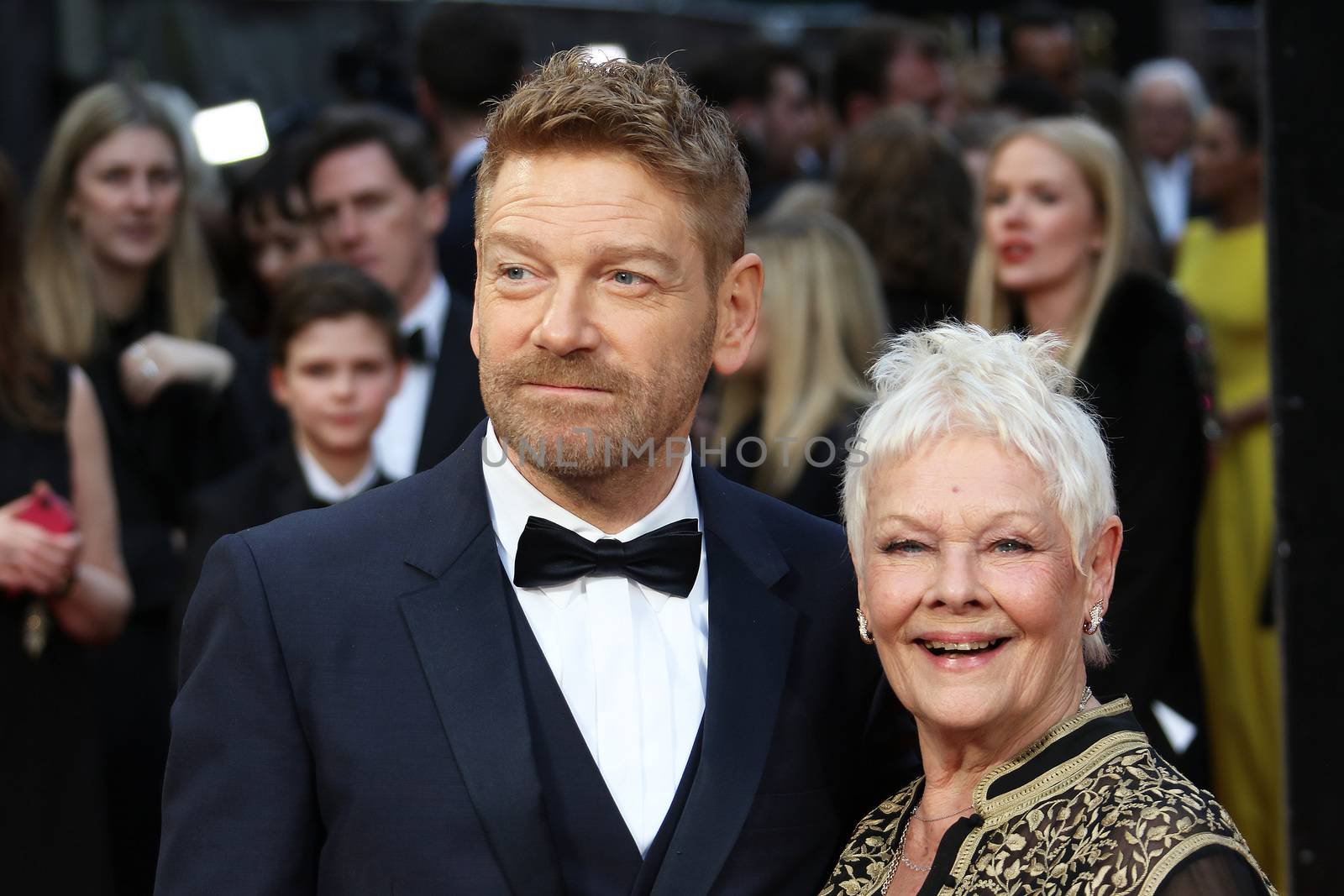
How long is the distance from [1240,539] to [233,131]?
13.8 ft

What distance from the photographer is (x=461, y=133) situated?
6008mm

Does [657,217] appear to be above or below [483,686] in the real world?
above

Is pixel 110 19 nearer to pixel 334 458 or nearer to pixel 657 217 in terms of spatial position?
pixel 334 458

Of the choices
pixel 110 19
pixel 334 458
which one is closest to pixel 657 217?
pixel 334 458

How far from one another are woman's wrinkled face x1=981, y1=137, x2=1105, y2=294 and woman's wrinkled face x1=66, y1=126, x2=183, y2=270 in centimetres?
252

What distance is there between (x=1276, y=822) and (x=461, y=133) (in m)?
3.64

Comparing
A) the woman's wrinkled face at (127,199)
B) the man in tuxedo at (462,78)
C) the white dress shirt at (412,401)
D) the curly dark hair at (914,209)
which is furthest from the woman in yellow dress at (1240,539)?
the woman's wrinkled face at (127,199)

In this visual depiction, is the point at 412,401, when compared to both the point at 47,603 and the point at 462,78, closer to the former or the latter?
the point at 47,603

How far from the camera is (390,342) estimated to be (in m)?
4.45

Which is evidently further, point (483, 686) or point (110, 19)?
point (110, 19)

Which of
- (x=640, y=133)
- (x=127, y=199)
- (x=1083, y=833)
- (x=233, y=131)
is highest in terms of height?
(x=233, y=131)

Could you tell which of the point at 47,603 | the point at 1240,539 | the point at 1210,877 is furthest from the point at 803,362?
the point at 1210,877

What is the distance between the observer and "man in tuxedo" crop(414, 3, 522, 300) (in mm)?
5711

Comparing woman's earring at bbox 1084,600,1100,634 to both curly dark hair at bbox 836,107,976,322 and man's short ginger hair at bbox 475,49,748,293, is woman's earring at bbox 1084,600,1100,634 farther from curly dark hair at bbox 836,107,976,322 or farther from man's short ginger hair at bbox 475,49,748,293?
curly dark hair at bbox 836,107,976,322
